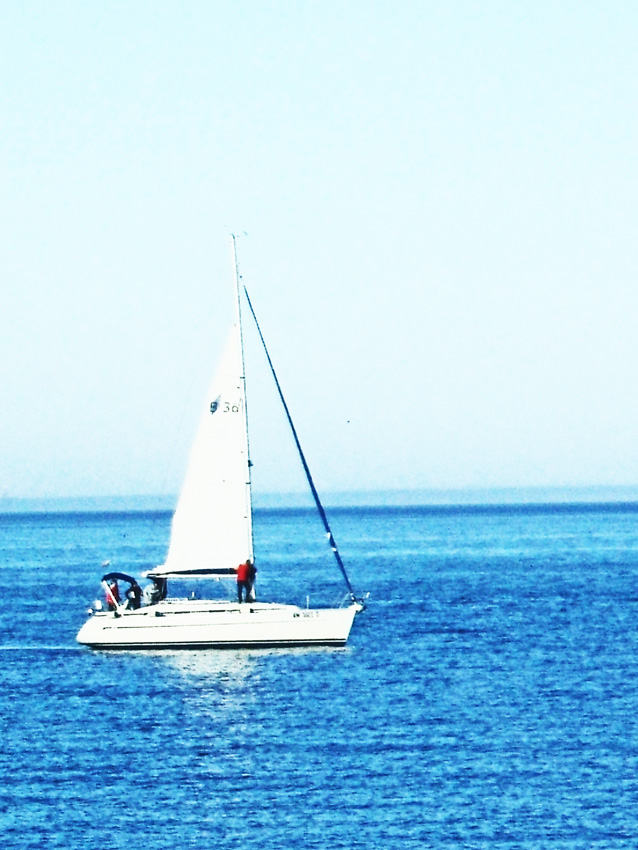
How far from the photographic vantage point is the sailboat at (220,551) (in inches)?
2247

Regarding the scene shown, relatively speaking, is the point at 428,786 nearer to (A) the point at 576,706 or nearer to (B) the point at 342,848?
(B) the point at 342,848

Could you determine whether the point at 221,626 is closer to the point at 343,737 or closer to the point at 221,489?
the point at 221,489

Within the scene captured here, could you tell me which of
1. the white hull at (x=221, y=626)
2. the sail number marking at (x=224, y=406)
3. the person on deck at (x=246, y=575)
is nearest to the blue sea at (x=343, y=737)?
the white hull at (x=221, y=626)

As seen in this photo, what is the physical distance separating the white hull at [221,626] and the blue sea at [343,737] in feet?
2.17

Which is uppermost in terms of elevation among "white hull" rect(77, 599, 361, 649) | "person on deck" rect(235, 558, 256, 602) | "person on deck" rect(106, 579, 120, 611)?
"person on deck" rect(235, 558, 256, 602)

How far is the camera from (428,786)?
121 ft

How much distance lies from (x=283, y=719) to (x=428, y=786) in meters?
9.65

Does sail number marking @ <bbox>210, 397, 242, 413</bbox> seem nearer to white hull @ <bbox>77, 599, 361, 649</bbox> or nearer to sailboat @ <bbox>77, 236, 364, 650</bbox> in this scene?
sailboat @ <bbox>77, 236, 364, 650</bbox>

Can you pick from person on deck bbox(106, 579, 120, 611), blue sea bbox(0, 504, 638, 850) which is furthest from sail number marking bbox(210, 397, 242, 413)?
blue sea bbox(0, 504, 638, 850)

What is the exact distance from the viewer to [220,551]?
5791 centimetres

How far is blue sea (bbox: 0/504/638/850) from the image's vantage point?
33.4 metres

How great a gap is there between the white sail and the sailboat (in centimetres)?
4

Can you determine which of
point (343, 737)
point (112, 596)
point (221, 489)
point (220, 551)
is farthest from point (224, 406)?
point (343, 737)

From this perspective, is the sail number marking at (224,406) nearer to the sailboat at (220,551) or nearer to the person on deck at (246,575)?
the sailboat at (220,551)
